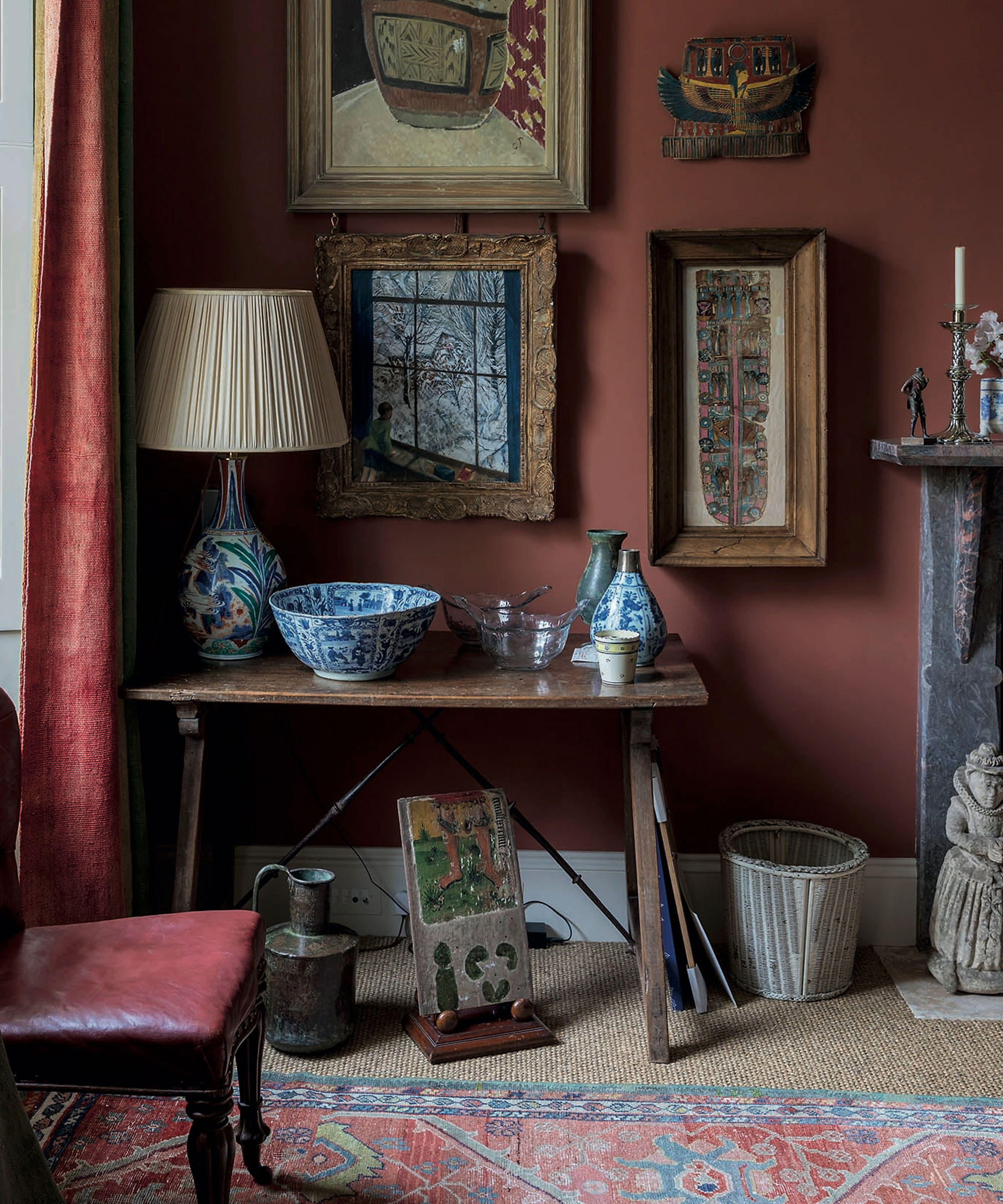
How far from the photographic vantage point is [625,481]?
9.85 ft

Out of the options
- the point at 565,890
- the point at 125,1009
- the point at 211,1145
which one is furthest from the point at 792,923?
the point at 125,1009

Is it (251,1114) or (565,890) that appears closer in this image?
(251,1114)

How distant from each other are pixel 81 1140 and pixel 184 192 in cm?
209

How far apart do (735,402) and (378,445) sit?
0.86m

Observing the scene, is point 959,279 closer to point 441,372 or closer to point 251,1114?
point 441,372

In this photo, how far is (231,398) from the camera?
2.54 meters

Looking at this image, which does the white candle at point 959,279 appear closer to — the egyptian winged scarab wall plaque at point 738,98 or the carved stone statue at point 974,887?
the egyptian winged scarab wall plaque at point 738,98

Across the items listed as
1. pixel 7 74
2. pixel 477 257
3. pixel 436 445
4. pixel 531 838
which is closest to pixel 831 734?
pixel 531 838

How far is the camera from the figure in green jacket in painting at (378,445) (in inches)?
118

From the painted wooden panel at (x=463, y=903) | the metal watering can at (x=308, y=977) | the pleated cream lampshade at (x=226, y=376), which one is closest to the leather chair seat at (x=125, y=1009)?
the metal watering can at (x=308, y=977)

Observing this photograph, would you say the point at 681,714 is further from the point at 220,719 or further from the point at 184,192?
the point at 184,192

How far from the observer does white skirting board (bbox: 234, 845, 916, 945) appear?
10.1 feet

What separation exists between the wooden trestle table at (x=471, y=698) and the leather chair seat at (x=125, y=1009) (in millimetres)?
611

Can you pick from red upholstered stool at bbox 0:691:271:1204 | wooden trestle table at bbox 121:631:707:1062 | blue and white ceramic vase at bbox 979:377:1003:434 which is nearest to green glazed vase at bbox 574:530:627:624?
wooden trestle table at bbox 121:631:707:1062
